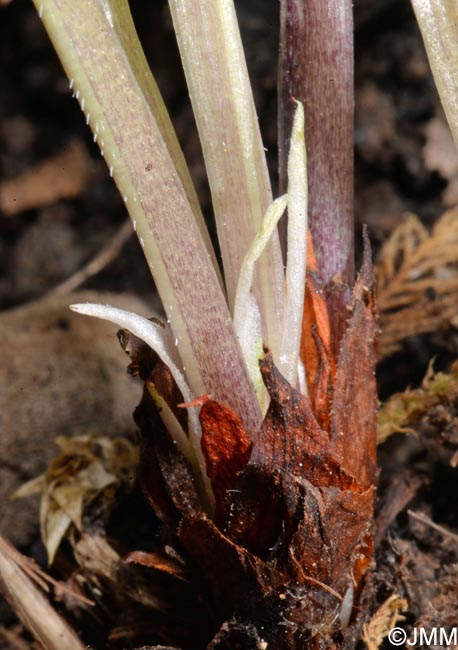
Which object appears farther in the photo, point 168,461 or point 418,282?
point 418,282

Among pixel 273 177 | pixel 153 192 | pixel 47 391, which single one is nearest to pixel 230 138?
pixel 153 192

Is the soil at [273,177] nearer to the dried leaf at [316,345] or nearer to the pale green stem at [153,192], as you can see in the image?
the dried leaf at [316,345]

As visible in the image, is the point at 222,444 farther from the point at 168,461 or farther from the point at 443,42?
the point at 443,42

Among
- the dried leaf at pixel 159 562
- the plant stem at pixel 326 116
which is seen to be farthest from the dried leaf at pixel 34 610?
the plant stem at pixel 326 116

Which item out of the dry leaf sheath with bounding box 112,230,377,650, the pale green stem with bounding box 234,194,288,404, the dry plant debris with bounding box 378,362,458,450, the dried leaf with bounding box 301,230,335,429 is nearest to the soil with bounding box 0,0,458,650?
the dry plant debris with bounding box 378,362,458,450

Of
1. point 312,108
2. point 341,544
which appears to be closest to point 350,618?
point 341,544
